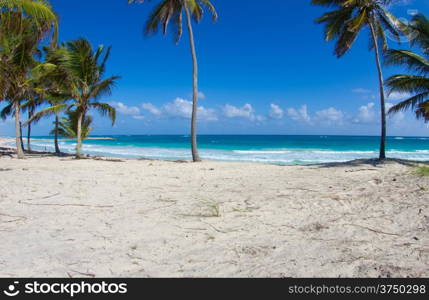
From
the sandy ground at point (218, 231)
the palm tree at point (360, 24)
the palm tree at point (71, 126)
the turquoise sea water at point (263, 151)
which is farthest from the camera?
the turquoise sea water at point (263, 151)

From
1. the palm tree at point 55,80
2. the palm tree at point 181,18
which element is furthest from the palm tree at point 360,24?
the palm tree at point 55,80

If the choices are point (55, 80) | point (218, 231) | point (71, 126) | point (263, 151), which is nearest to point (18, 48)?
point (55, 80)

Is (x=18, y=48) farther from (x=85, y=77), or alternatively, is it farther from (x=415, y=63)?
(x=415, y=63)

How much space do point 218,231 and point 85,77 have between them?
12.8 metres

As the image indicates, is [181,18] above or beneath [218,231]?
above

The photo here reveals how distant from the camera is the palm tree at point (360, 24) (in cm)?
1014

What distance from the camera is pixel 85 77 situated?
1270 cm

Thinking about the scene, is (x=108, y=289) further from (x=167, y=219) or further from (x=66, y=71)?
(x=66, y=71)

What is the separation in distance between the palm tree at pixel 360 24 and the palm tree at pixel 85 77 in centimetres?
1109

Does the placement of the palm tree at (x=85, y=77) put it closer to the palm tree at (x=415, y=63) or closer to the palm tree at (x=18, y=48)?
the palm tree at (x=18, y=48)

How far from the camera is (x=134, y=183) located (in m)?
5.78

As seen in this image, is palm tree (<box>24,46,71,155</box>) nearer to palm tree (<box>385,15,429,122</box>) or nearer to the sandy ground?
the sandy ground

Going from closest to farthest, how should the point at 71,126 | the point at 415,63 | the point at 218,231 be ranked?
1. the point at 218,231
2. the point at 415,63
3. the point at 71,126

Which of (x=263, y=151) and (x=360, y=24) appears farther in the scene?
(x=263, y=151)
